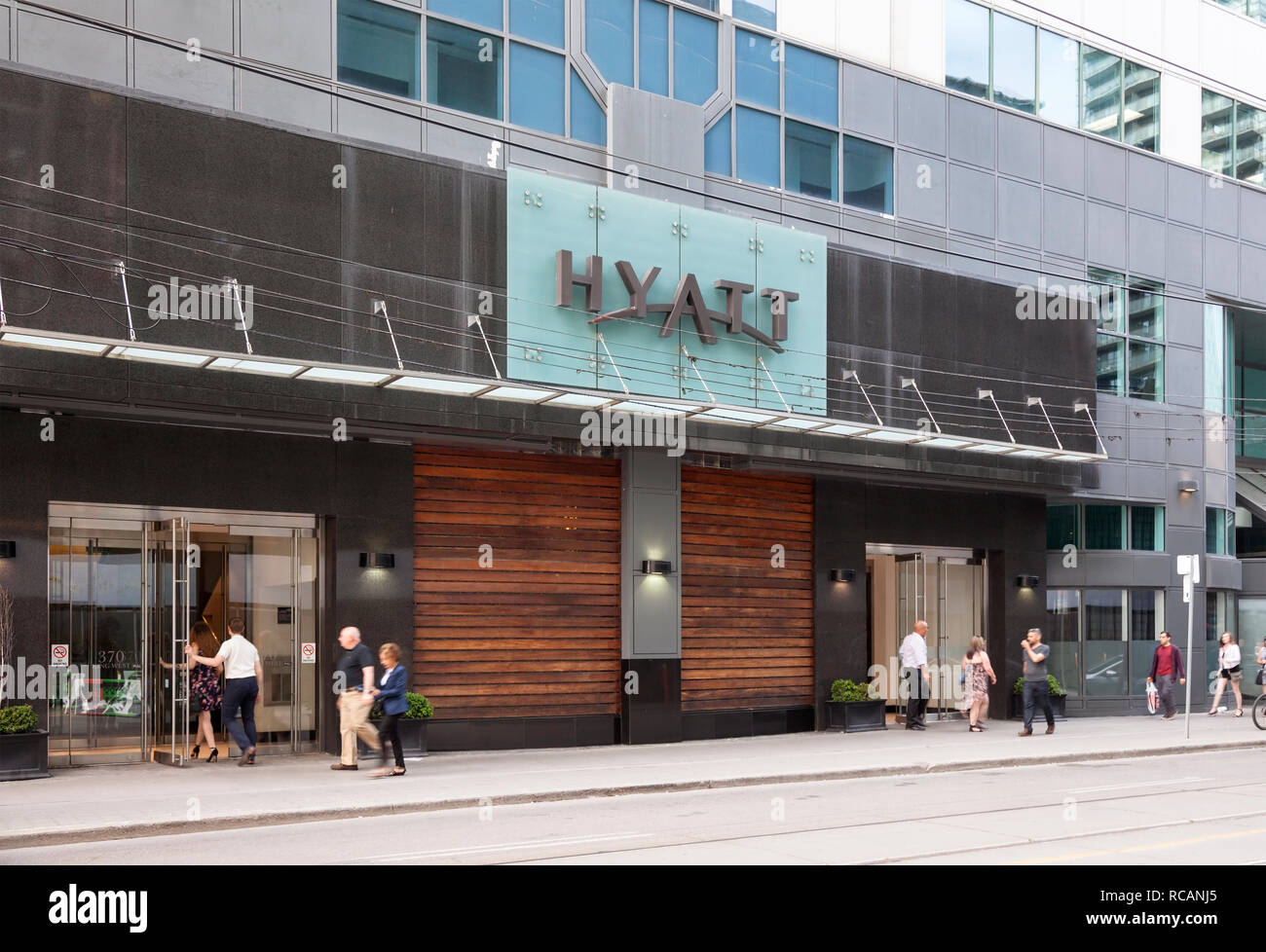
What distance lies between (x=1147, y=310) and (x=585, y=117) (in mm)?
15180

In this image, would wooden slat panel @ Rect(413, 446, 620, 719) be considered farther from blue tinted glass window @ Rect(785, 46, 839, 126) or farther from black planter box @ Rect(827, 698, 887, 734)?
blue tinted glass window @ Rect(785, 46, 839, 126)

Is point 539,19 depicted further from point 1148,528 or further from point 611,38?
point 1148,528

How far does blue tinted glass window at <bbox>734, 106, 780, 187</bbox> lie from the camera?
24.0 metres

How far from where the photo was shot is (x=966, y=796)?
15.1 m

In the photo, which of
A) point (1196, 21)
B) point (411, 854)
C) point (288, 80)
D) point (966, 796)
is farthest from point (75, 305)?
point (1196, 21)

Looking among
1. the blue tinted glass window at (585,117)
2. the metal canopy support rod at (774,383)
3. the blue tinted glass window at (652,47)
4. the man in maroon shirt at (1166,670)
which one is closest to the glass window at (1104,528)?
the man in maroon shirt at (1166,670)

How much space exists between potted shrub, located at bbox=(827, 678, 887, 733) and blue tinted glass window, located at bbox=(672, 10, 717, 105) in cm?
1045

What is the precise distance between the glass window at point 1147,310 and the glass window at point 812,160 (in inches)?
354

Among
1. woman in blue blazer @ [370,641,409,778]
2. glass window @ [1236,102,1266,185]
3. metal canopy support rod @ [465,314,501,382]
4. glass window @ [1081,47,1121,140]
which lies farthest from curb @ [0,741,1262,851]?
glass window @ [1236,102,1266,185]

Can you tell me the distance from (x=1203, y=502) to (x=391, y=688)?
70.1 feet

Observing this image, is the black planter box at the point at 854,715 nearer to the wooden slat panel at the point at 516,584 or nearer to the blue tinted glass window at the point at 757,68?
the wooden slat panel at the point at 516,584

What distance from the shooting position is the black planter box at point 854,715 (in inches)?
926

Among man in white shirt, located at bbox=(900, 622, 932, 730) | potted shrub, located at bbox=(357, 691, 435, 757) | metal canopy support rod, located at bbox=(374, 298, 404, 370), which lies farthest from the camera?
man in white shirt, located at bbox=(900, 622, 932, 730)

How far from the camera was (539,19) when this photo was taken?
21.7 meters
